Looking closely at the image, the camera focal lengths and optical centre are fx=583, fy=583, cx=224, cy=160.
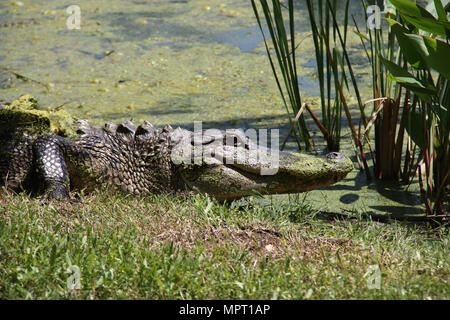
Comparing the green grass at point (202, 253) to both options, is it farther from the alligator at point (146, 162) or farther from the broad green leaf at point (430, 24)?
the broad green leaf at point (430, 24)

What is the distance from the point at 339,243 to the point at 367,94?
3.59 m

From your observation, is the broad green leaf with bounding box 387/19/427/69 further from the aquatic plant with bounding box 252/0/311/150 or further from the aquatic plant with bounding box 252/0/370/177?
the aquatic plant with bounding box 252/0/311/150

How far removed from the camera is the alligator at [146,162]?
402cm

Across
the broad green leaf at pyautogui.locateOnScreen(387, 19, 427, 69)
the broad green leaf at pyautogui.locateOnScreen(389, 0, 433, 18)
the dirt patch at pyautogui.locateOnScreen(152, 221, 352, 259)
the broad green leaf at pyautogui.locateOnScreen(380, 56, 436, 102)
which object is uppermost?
the broad green leaf at pyautogui.locateOnScreen(389, 0, 433, 18)

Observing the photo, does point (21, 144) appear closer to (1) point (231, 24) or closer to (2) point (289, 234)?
(2) point (289, 234)

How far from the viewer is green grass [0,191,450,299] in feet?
8.32

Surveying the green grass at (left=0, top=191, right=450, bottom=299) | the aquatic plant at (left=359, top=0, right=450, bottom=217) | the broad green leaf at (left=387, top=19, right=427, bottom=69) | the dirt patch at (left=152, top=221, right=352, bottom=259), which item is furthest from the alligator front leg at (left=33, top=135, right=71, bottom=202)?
the broad green leaf at (left=387, top=19, right=427, bottom=69)

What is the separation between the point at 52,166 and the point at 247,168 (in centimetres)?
134

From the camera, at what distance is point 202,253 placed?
9.41 feet

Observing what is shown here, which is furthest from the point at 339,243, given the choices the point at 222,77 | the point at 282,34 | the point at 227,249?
the point at 222,77

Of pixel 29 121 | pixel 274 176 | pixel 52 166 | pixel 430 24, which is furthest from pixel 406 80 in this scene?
pixel 29 121

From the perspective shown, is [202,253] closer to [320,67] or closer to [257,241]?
[257,241]

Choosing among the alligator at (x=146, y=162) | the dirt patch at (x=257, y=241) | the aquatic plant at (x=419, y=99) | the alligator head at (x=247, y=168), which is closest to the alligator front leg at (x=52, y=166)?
the alligator at (x=146, y=162)

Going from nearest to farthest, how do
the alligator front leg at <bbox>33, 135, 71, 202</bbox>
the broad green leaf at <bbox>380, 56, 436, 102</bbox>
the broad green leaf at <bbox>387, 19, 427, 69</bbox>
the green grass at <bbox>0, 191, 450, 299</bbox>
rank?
the green grass at <bbox>0, 191, 450, 299</bbox> < the broad green leaf at <bbox>387, 19, 427, 69</bbox> < the broad green leaf at <bbox>380, 56, 436, 102</bbox> < the alligator front leg at <bbox>33, 135, 71, 202</bbox>
